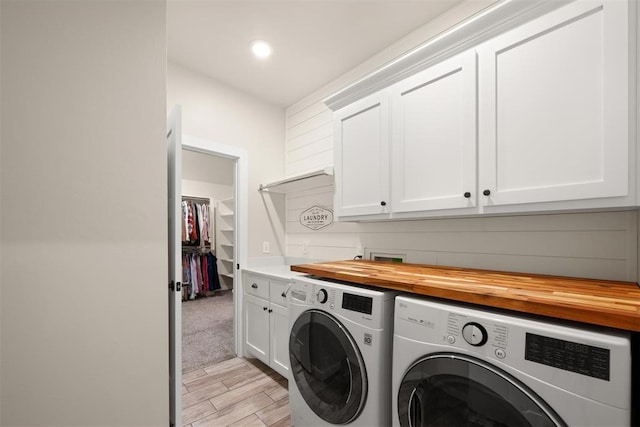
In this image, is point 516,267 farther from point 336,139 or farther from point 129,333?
point 129,333

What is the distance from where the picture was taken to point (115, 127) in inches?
42.3

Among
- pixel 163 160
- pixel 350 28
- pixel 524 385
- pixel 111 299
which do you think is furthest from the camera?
pixel 350 28

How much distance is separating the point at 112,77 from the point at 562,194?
185 cm

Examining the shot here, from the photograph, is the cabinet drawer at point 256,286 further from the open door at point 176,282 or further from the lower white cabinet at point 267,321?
the open door at point 176,282

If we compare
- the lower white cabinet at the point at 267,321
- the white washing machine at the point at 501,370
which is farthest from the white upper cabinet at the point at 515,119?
the lower white cabinet at the point at 267,321

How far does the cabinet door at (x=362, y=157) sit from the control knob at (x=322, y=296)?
68 centimetres

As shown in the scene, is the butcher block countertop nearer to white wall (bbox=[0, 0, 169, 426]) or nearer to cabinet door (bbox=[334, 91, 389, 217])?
cabinet door (bbox=[334, 91, 389, 217])

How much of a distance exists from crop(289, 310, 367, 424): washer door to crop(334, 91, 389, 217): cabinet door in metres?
0.82

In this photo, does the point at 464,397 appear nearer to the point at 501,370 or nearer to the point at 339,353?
the point at 501,370

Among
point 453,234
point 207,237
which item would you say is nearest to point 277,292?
point 453,234

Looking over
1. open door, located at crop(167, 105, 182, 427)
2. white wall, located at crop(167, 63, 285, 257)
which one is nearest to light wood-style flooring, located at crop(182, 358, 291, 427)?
open door, located at crop(167, 105, 182, 427)

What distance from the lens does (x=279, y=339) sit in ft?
7.17

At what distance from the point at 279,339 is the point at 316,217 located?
3.68ft

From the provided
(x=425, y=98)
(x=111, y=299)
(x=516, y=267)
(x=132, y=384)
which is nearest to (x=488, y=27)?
(x=425, y=98)
